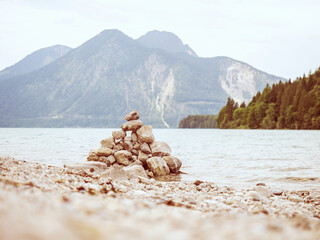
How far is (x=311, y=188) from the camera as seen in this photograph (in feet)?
41.2

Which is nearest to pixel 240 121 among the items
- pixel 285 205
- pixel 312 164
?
pixel 312 164

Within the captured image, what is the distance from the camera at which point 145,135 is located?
19.6 meters

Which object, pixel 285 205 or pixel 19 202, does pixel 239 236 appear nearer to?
pixel 19 202

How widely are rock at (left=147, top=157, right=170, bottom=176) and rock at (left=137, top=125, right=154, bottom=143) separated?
2.61 meters

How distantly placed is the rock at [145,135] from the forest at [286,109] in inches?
3860

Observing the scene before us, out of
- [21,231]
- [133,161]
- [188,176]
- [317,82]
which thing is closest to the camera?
[21,231]

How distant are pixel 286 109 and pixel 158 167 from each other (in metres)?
106

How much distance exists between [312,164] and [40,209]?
799 inches

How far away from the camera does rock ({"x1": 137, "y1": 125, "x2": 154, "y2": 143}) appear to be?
1950 centimetres

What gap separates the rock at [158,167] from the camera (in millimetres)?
16625

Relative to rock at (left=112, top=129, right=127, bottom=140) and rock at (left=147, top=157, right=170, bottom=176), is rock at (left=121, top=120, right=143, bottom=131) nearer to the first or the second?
rock at (left=112, top=129, right=127, bottom=140)

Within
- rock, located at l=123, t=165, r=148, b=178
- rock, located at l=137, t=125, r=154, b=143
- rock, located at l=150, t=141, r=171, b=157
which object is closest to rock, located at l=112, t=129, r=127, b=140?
rock, located at l=137, t=125, r=154, b=143

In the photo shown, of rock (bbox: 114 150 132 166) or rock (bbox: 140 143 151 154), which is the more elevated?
rock (bbox: 140 143 151 154)

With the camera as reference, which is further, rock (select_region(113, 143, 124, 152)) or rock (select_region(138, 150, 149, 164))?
rock (select_region(113, 143, 124, 152))
